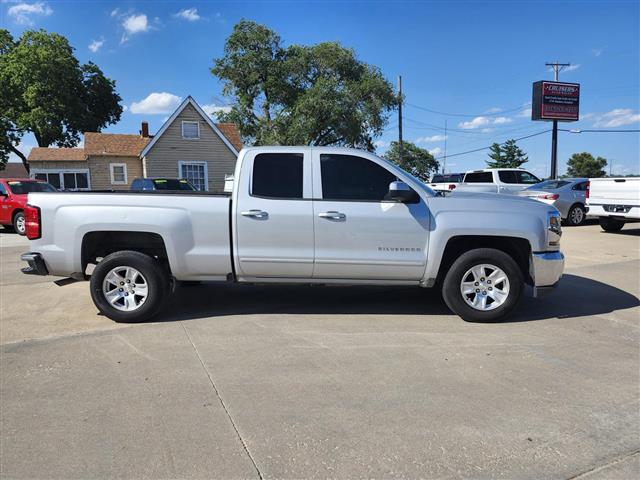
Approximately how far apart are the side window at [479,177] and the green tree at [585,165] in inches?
3127

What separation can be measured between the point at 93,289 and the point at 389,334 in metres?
3.28

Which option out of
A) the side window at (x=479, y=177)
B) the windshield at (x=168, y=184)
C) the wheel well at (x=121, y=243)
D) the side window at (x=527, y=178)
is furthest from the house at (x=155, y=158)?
the wheel well at (x=121, y=243)

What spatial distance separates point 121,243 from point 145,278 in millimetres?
564

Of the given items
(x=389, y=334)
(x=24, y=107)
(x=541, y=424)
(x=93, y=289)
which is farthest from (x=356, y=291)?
(x=24, y=107)

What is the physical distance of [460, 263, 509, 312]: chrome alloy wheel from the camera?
5.53 meters

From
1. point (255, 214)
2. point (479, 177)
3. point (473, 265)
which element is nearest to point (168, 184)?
point (479, 177)

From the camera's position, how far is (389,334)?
5191 millimetres

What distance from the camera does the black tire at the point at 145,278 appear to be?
18.0 feet

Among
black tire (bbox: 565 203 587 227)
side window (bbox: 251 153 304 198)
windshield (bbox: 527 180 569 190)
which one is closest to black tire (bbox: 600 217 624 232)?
black tire (bbox: 565 203 587 227)

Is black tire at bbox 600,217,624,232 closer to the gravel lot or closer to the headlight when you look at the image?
the gravel lot

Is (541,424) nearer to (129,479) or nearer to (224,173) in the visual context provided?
(129,479)

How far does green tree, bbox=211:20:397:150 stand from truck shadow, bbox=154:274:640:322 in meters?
30.1

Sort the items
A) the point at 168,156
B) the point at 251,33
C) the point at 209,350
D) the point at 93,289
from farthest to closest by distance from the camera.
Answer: the point at 251,33, the point at 168,156, the point at 93,289, the point at 209,350

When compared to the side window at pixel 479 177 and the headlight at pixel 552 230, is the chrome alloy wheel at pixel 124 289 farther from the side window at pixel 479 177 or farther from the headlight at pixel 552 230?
the side window at pixel 479 177
